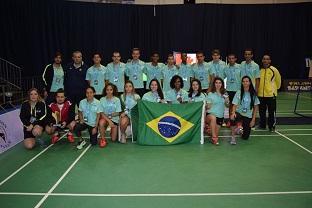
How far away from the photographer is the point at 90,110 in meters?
7.00

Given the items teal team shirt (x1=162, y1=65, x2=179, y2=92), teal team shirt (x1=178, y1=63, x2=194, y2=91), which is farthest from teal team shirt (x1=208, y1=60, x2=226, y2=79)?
teal team shirt (x1=162, y1=65, x2=179, y2=92)

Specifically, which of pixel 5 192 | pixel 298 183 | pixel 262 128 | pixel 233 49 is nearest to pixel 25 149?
pixel 5 192

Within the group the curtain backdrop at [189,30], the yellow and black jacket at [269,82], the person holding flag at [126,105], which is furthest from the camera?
the curtain backdrop at [189,30]

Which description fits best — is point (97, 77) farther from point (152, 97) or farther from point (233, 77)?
point (233, 77)

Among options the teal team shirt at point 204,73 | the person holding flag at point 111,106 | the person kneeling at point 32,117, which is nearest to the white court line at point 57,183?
the person holding flag at point 111,106

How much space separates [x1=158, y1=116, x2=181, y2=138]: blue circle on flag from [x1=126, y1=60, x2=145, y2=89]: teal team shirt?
2041 mm

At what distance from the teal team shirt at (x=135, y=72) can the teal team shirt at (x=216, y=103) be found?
2.13 m

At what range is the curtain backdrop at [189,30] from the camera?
16.1 metres

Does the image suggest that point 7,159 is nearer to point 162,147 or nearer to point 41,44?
point 162,147

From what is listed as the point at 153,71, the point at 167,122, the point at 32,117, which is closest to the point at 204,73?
the point at 153,71

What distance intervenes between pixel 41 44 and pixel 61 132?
771cm

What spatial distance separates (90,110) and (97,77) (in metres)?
1.38

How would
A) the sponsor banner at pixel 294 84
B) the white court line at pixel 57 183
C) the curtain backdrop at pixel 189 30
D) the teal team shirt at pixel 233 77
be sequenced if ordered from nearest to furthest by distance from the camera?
1. the white court line at pixel 57 183
2. the teal team shirt at pixel 233 77
3. the curtain backdrop at pixel 189 30
4. the sponsor banner at pixel 294 84

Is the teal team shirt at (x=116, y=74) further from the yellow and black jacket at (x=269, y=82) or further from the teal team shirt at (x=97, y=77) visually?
the yellow and black jacket at (x=269, y=82)
